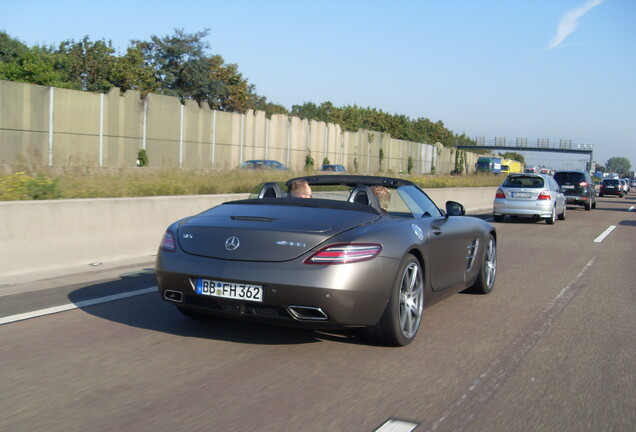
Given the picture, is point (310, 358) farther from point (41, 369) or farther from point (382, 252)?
point (41, 369)

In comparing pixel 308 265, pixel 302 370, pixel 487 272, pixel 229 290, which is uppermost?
pixel 308 265

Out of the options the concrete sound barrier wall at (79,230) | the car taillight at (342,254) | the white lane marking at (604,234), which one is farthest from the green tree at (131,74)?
the car taillight at (342,254)

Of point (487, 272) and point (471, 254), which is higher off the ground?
point (471, 254)

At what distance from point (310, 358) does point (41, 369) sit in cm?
186

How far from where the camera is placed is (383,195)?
642 cm

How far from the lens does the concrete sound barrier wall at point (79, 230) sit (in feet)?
27.4

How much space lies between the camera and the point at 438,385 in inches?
180

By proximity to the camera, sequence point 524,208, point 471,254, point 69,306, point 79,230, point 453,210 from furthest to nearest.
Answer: point 524,208 < point 79,230 < point 471,254 < point 453,210 < point 69,306

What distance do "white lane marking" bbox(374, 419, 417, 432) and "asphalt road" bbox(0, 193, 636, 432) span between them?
10mm

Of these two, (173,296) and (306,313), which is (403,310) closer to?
(306,313)

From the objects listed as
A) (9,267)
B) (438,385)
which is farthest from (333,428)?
(9,267)

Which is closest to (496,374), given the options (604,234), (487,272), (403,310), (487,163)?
(403,310)

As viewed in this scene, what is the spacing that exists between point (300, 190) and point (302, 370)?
2.19m

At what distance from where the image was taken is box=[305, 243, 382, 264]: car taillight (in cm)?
489
